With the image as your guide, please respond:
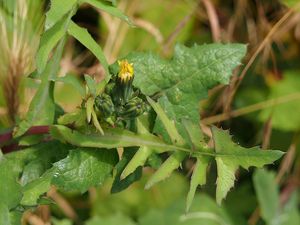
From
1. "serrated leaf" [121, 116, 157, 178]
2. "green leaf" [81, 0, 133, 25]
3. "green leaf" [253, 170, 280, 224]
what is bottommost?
"green leaf" [253, 170, 280, 224]

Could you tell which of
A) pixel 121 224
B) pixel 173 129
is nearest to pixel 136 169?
pixel 173 129

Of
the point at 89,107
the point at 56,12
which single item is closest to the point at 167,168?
the point at 89,107

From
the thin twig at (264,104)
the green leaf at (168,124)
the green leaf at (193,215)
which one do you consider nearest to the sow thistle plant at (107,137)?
the green leaf at (168,124)

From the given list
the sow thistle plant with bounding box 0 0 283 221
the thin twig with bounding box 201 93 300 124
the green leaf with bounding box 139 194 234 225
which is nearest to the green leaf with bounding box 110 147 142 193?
the sow thistle plant with bounding box 0 0 283 221

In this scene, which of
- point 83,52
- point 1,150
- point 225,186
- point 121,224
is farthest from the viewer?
point 83,52

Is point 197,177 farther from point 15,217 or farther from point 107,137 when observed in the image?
point 15,217

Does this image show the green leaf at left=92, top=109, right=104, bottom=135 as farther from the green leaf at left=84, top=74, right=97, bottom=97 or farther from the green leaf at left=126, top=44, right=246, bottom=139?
the green leaf at left=126, top=44, right=246, bottom=139

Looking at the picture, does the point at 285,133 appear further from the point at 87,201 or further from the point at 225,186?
the point at 225,186
